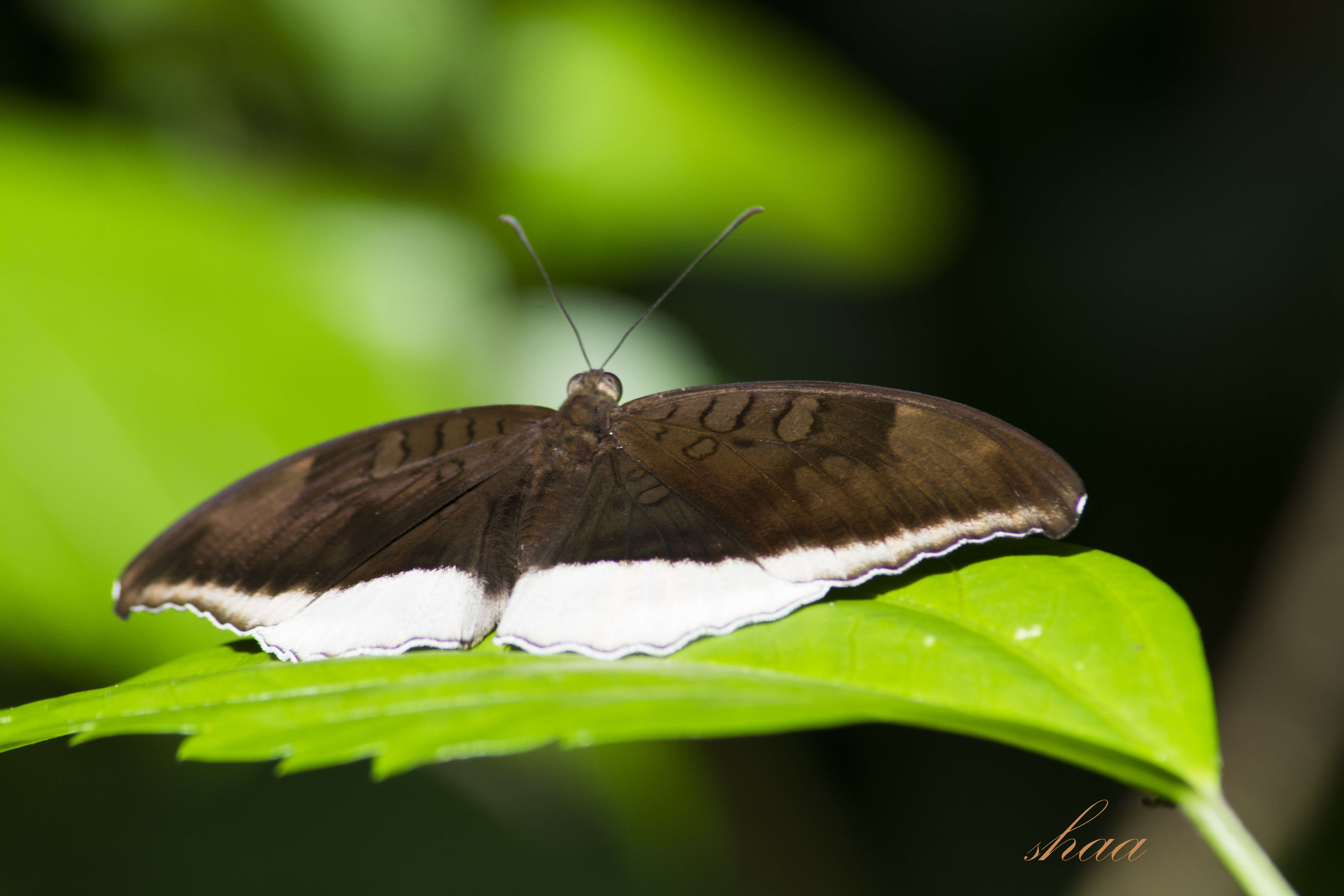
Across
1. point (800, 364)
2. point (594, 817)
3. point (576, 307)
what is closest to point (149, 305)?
point (576, 307)

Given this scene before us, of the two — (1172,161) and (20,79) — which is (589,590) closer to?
(20,79)

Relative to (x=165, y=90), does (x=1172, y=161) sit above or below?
below

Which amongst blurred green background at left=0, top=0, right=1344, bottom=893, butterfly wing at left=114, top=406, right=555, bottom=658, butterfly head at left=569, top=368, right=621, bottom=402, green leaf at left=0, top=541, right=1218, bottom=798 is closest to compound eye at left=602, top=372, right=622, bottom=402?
butterfly head at left=569, top=368, right=621, bottom=402

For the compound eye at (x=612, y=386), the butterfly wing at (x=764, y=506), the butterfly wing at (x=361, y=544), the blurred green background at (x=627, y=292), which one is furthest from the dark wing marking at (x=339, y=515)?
the blurred green background at (x=627, y=292)

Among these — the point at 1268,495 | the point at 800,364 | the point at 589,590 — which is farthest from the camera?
the point at 800,364

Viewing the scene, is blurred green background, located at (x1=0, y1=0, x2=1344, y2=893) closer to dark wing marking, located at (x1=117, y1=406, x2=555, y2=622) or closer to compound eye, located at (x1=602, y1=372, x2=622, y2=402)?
dark wing marking, located at (x1=117, y1=406, x2=555, y2=622)

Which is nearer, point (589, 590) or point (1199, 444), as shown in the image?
point (589, 590)

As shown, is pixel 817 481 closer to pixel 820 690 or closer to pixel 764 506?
pixel 764 506
